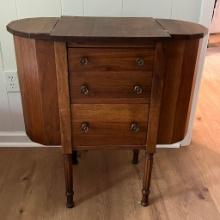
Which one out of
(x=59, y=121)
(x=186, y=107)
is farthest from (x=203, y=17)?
(x=59, y=121)

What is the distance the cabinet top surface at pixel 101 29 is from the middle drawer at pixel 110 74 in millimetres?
47

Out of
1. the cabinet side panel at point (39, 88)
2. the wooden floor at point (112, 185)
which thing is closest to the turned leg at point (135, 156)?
the wooden floor at point (112, 185)

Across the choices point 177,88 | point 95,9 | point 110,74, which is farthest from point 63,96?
point 95,9

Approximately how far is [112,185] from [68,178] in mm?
298

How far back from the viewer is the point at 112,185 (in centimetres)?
137

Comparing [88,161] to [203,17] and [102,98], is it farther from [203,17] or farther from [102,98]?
[203,17]

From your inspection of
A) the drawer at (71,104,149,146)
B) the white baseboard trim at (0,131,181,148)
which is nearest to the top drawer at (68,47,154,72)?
the drawer at (71,104,149,146)

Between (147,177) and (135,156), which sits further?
(135,156)

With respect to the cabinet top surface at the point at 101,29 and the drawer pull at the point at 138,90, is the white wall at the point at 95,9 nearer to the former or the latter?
the cabinet top surface at the point at 101,29

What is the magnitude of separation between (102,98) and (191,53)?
0.35 meters

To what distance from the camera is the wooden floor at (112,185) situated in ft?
3.97

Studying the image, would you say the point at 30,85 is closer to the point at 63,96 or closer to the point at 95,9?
the point at 63,96

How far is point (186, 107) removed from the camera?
108 centimetres

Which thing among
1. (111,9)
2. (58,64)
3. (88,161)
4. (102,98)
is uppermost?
(111,9)
